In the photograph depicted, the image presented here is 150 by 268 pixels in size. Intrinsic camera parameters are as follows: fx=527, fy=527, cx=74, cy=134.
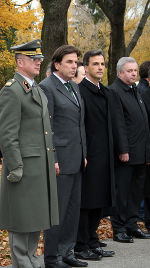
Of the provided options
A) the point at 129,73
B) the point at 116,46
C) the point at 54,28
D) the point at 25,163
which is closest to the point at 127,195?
the point at 129,73

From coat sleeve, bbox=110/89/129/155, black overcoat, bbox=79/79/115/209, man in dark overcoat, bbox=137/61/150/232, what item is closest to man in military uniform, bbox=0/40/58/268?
black overcoat, bbox=79/79/115/209

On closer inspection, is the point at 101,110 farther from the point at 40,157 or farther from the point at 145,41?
the point at 145,41

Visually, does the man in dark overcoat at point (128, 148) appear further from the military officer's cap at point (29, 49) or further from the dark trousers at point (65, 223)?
the military officer's cap at point (29, 49)

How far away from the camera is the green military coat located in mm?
4660

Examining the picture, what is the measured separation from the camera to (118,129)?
6734 mm

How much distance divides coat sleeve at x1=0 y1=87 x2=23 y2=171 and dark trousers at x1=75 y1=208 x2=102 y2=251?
1.74 m

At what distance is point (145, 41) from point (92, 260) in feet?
94.7

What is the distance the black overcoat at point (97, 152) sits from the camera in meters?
6.07

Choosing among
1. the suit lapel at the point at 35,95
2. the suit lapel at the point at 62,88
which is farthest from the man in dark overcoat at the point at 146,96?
the suit lapel at the point at 35,95

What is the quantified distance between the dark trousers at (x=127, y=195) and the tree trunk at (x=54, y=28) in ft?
11.0

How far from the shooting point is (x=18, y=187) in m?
4.74

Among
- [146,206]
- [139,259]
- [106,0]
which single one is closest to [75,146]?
[139,259]

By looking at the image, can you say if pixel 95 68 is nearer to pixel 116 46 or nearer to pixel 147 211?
pixel 147 211

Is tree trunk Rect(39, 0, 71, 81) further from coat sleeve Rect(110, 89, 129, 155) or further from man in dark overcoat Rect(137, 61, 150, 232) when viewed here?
coat sleeve Rect(110, 89, 129, 155)
